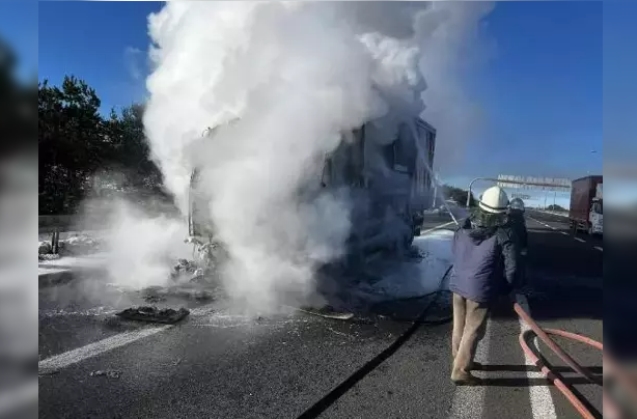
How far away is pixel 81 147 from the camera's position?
187 cm

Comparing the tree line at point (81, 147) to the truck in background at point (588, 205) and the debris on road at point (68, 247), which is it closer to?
the debris on road at point (68, 247)

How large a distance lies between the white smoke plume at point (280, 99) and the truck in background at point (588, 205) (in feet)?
1.51

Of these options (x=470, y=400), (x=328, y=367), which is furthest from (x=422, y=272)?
(x=470, y=400)

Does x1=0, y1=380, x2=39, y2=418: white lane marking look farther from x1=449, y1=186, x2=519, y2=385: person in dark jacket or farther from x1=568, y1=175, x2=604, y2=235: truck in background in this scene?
x1=568, y1=175, x2=604, y2=235: truck in background

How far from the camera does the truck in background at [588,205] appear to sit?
1.23 meters

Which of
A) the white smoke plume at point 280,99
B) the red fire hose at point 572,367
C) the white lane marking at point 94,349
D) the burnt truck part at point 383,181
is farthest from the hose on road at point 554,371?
the white lane marking at point 94,349

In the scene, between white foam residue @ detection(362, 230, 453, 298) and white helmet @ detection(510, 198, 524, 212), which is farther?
white foam residue @ detection(362, 230, 453, 298)

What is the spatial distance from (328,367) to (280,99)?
4.24 feet

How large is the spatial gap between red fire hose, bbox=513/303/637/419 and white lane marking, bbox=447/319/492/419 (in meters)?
0.13

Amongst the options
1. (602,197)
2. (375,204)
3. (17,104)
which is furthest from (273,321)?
(602,197)

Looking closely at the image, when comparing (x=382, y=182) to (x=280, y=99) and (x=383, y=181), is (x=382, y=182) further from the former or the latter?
(x=280, y=99)

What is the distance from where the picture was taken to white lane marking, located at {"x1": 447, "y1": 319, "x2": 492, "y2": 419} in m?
1.58

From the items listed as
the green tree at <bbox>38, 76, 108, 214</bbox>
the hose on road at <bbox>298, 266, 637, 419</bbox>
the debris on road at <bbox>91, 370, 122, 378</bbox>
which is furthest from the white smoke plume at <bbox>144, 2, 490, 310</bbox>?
the debris on road at <bbox>91, 370, 122, 378</bbox>

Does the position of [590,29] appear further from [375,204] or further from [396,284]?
[396,284]
